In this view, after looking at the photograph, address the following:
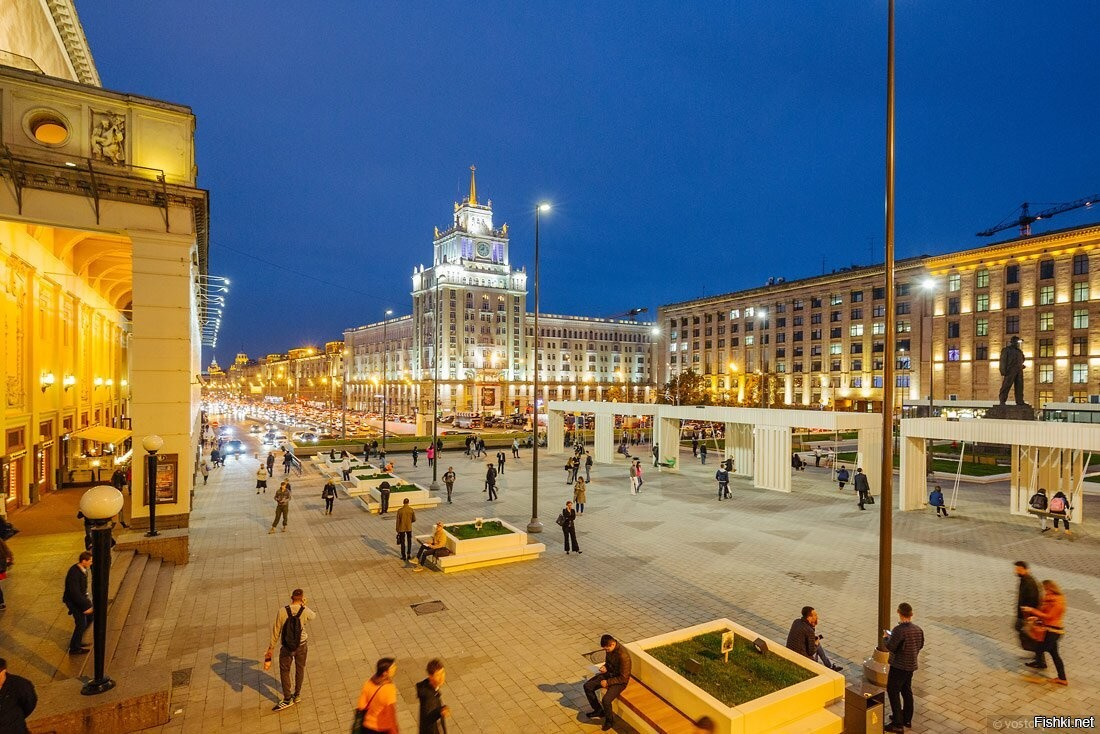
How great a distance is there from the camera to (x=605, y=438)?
35.2 m

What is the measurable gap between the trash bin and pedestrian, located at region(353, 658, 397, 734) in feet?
18.5

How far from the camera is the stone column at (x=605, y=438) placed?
3491cm

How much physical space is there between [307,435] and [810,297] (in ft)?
233

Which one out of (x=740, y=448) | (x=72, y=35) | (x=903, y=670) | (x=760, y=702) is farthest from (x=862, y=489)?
(x=72, y=35)

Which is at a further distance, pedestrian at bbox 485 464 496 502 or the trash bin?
pedestrian at bbox 485 464 496 502

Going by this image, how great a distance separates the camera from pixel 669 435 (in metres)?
32.7

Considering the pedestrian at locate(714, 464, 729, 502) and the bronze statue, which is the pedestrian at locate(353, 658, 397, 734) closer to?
the pedestrian at locate(714, 464, 729, 502)

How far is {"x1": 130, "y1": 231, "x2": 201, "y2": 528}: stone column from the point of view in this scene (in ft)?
48.0

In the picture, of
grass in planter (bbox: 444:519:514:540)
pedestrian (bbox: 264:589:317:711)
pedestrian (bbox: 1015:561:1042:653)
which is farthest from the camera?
grass in planter (bbox: 444:519:514:540)

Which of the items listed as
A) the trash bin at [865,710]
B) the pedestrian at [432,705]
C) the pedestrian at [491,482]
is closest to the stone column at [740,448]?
the pedestrian at [491,482]

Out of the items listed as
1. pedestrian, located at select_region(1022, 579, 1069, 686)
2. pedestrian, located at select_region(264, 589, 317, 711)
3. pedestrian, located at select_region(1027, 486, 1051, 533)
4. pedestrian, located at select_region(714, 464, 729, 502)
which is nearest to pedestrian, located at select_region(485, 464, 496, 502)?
pedestrian, located at select_region(714, 464, 729, 502)

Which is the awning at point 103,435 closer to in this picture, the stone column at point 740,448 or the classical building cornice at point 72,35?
the classical building cornice at point 72,35

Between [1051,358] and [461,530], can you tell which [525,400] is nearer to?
[1051,358]

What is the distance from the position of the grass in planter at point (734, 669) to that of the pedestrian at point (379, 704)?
3.94m
